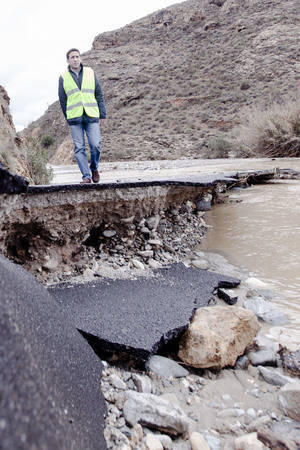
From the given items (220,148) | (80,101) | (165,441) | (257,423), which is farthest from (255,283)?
(220,148)

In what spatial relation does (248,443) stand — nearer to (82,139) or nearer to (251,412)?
(251,412)

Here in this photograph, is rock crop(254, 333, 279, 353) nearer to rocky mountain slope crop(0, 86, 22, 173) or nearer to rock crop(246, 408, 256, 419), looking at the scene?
rock crop(246, 408, 256, 419)

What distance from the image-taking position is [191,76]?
31.5m

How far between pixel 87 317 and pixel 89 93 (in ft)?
10.5

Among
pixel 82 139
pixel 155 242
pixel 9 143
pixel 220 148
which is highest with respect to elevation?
pixel 9 143

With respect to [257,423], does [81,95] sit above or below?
above

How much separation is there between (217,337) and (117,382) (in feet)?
1.81

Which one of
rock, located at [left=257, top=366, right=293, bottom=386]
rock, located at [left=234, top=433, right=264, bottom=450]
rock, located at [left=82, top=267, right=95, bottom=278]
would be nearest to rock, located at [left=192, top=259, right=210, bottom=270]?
rock, located at [left=82, top=267, right=95, bottom=278]

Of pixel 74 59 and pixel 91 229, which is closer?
pixel 91 229

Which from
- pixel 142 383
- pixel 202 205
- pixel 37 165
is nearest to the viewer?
pixel 142 383

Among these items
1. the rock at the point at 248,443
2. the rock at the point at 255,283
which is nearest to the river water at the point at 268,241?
the rock at the point at 255,283

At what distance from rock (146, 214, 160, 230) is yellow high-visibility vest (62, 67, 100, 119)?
1.70m

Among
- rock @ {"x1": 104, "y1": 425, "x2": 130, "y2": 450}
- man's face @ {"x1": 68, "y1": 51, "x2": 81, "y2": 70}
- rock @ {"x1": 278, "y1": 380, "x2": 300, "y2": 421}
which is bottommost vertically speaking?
rock @ {"x1": 278, "y1": 380, "x2": 300, "y2": 421}

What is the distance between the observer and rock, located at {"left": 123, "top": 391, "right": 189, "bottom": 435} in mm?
1151
